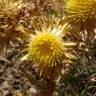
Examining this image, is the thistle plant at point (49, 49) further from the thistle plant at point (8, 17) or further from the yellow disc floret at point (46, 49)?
the thistle plant at point (8, 17)

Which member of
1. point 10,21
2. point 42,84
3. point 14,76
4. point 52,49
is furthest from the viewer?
point 14,76

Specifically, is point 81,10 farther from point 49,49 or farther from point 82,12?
point 49,49

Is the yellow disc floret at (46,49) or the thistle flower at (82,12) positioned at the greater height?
the thistle flower at (82,12)

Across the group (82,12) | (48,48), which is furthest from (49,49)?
(82,12)

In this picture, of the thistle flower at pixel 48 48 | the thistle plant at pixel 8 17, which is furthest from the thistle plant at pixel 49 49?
the thistle plant at pixel 8 17

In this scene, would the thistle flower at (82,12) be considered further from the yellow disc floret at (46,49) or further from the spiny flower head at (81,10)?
the yellow disc floret at (46,49)

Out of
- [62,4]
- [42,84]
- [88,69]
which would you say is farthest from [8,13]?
[88,69]

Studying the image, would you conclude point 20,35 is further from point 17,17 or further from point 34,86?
point 34,86

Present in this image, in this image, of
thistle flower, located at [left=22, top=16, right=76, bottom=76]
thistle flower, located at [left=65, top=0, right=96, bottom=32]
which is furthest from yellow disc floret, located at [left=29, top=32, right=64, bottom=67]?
thistle flower, located at [left=65, top=0, right=96, bottom=32]
